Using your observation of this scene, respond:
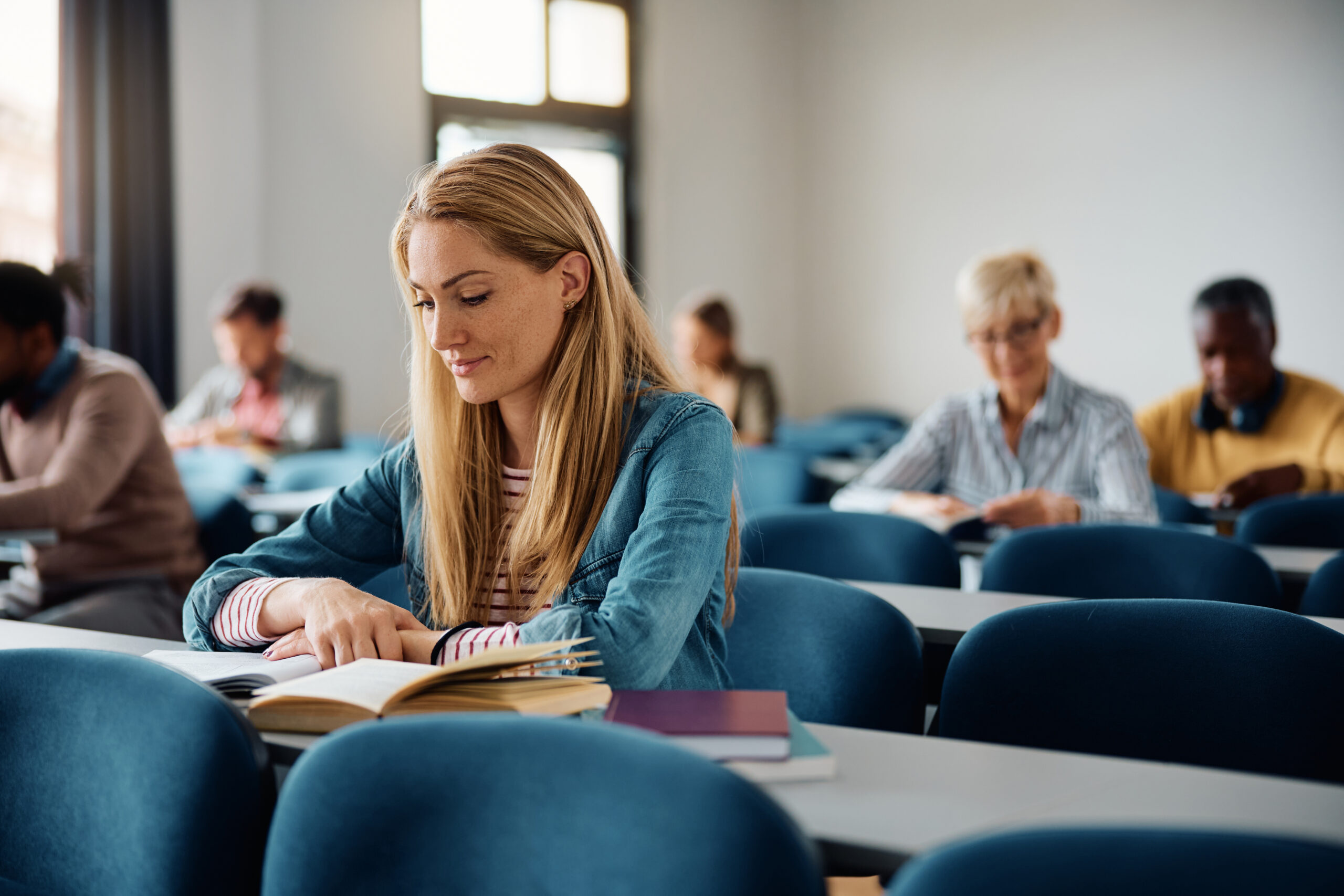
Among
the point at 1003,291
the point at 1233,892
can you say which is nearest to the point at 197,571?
the point at 1003,291

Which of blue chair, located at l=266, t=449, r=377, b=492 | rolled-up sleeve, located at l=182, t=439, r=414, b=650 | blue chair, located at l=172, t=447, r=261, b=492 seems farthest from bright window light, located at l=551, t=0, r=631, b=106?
rolled-up sleeve, located at l=182, t=439, r=414, b=650

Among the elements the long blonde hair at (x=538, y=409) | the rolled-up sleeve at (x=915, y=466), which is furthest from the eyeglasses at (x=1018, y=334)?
the long blonde hair at (x=538, y=409)

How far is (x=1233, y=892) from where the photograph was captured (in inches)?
28.1

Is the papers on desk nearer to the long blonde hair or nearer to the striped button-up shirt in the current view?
the long blonde hair

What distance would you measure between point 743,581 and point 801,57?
7.30 metres

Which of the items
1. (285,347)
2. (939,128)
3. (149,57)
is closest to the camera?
(149,57)

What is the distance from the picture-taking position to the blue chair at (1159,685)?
1.33 metres

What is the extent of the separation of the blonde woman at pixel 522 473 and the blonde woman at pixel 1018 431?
1.46m

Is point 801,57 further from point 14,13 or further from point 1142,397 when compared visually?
point 14,13

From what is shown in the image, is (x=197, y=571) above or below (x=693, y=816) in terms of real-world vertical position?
below

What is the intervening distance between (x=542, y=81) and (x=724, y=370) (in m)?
2.57

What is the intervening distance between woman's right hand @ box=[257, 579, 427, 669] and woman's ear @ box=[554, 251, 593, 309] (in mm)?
455

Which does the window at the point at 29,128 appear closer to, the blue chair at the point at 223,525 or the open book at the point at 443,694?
the blue chair at the point at 223,525

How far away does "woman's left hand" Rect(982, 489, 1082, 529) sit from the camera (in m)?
2.76
